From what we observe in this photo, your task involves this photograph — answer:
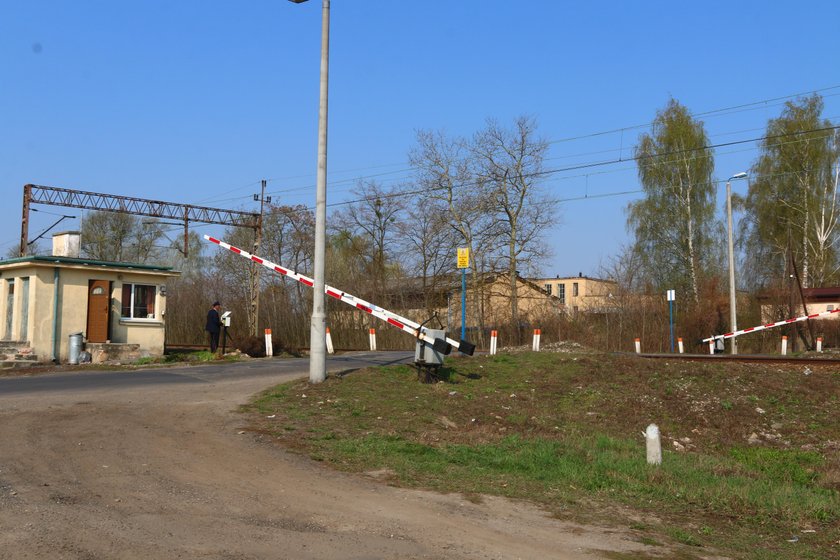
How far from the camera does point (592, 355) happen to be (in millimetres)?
19766

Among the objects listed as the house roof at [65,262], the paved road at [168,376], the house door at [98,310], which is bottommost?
the paved road at [168,376]

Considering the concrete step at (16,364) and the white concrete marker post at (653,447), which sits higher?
the concrete step at (16,364)

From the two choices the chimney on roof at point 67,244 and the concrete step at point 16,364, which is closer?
the concrete step at point 16,364

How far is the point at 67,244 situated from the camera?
30438 mm

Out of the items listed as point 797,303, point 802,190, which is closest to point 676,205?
point 802,190

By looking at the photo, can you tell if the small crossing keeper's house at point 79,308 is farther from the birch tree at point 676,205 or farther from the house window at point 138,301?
the birch tree at point 676,205

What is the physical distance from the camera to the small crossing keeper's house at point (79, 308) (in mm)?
25781

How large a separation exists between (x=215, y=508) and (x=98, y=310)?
71.4ft

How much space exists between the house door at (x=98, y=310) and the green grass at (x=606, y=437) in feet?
47.4

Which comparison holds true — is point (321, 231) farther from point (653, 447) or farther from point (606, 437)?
point (653, 447)

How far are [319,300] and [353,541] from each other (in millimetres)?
8747

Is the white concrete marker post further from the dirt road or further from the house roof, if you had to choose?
the house roof

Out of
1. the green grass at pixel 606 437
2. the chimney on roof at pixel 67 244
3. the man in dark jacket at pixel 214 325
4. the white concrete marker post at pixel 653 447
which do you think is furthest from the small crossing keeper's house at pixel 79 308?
the white concrete marker post at pixel 653 447

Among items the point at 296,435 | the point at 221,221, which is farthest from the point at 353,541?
the point at 221,221
